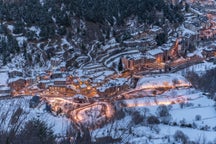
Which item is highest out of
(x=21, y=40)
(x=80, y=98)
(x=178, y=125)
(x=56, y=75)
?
(x=21, y=40)

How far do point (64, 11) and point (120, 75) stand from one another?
5893 millimetres

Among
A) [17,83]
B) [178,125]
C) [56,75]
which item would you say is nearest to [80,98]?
[56,75]

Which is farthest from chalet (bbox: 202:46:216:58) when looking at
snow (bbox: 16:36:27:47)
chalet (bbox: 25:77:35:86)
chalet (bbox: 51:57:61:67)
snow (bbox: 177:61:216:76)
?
chalet (bbox: 25:77:35:86)

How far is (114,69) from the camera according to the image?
21344 millimetres

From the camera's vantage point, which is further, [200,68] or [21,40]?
[21,40]

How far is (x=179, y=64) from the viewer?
75.9ft

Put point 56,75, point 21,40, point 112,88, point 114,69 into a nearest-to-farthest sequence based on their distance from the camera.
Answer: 1. point 112,88
2. point 56,75
3. point 114,69
4. point 21,40

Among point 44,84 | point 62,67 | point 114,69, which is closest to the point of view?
point 44,84

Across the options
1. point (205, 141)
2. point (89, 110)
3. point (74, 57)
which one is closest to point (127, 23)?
point (74, 57)

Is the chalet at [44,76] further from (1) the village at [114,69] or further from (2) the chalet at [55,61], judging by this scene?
(2) the chalet at [55,61]

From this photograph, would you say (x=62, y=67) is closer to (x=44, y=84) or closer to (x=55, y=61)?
(x=55, y=61)

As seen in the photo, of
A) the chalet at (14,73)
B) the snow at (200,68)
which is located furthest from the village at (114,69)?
the snow at (200,68)

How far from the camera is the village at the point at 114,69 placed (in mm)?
18750

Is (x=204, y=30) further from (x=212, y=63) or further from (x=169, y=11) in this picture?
(x=212, y=63)
